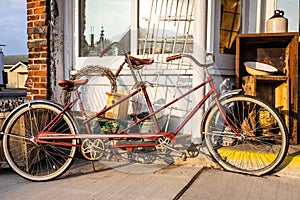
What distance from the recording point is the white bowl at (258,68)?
9.58 feet

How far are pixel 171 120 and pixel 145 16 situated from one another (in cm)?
121

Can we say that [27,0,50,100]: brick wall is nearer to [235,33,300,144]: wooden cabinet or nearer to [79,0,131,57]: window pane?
[79,0,131,57]: window pane

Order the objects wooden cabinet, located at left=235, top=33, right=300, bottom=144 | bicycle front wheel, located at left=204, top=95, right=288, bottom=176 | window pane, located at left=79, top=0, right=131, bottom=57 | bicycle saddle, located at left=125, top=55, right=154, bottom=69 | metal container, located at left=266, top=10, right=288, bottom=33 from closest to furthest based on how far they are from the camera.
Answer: bicycle front wheel, located at left=204, top=95, right=288, bottom=176, bicycle saddle, located at left=125, top=55, right=154, bottom=69, wooden cabinet, located at left=235, top=33, right=300, bottom=144, metal container, located at left=266, top=10, right=288, bottom=33, window pane, located at left=79, top=0, right=131, bottom=57

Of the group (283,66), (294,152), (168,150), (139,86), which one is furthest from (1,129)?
(283,66)

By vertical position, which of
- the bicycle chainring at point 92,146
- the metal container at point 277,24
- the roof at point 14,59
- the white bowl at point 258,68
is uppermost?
the roof at point 14,59

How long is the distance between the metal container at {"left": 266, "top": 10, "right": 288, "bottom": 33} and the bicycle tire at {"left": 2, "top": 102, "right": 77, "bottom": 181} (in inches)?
84.0

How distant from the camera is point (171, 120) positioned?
10.3 ft

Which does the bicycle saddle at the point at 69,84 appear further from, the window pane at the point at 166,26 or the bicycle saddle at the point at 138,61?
the window pane at the point at 166,26

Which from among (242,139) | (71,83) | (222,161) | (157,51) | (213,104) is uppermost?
(157,51)

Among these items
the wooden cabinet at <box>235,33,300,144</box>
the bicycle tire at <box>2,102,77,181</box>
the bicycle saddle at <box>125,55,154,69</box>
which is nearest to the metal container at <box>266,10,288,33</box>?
the wooden cabinet at <box>235,33,300,144</box>

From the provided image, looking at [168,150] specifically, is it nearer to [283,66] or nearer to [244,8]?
[283,66]

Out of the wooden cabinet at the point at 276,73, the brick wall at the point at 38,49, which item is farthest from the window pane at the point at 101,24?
the wooden cabinet at the point at 276,73

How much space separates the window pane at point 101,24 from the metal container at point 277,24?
4.98 ft

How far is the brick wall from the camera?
10.7 feet
